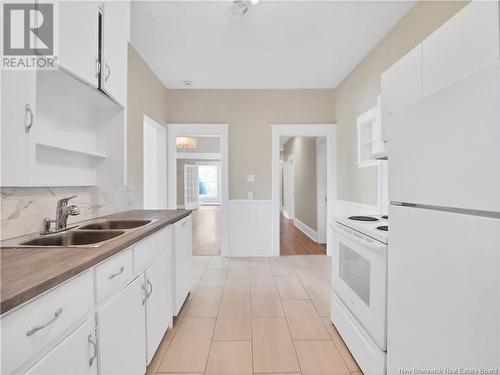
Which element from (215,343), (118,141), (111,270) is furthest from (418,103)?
(215,343)

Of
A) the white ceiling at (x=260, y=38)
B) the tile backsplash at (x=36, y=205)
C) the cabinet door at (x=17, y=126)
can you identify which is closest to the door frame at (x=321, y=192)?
the white ceiling at (x=260, y=38)

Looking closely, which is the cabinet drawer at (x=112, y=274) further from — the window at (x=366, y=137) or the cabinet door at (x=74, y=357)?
the window at (x=366, y=137)

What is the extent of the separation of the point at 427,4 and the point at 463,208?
6.73ft

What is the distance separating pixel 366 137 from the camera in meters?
2.98

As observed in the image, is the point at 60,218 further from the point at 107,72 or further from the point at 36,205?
the point at 107,72

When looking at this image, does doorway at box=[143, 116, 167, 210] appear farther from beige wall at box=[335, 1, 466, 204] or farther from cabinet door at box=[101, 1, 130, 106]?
beige wall at box=[335, 1, 466, 204]

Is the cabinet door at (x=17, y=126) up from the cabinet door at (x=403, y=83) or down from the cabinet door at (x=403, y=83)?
down

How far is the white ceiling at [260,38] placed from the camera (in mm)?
2082

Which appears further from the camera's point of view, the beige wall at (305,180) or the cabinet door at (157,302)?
the beige wall at (305,180)

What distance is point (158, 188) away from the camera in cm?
366

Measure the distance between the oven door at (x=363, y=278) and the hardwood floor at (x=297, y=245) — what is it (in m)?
2.31

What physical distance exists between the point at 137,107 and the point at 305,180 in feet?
13.7

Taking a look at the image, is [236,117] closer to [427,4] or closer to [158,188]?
[158,188]

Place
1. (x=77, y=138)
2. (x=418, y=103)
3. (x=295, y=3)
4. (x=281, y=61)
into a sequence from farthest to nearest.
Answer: (x=281, y=61)
(x=295, y=3)
(x=77, y=138)
(x=418, y=103)
